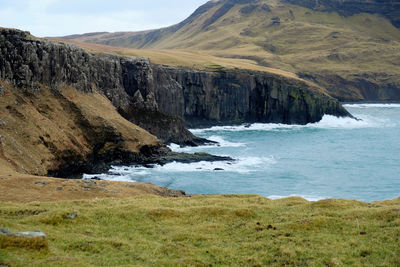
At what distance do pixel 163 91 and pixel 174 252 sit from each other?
280ft

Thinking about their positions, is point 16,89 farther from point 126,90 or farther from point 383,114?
point 383,114

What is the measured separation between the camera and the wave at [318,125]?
118m

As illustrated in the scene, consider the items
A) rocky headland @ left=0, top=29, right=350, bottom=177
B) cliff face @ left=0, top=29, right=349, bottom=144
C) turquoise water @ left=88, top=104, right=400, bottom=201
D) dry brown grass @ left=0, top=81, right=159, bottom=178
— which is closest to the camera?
dry brown grass @ left=0, top=81, right=159, bottom=178

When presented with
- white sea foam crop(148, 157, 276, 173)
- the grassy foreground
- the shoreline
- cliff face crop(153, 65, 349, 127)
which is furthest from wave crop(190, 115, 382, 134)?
the grassy foreground

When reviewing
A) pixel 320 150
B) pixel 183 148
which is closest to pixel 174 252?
pixel 183 148

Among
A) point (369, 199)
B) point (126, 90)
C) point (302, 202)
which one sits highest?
point (126, 90)

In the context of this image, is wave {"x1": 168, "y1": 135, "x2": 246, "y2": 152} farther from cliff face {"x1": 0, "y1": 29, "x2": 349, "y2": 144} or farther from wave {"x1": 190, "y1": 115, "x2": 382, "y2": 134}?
wave {"x1": 190, "y1": 115, "x2": 382, "y2": 134}

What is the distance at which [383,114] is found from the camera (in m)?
162

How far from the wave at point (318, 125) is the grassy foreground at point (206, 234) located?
85163mm

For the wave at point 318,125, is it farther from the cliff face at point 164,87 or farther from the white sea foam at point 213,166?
the white sea foam at point 213,166

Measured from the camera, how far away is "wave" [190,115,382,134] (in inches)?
4636

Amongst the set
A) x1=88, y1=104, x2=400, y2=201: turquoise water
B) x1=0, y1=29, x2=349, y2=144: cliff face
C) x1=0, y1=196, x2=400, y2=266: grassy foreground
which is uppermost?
x1=0, y1=29, x2=349, y2=144: cliff face

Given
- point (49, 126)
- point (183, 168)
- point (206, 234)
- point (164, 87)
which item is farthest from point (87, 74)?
point (206, 234)

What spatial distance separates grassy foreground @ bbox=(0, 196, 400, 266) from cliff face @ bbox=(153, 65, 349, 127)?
281 feet
